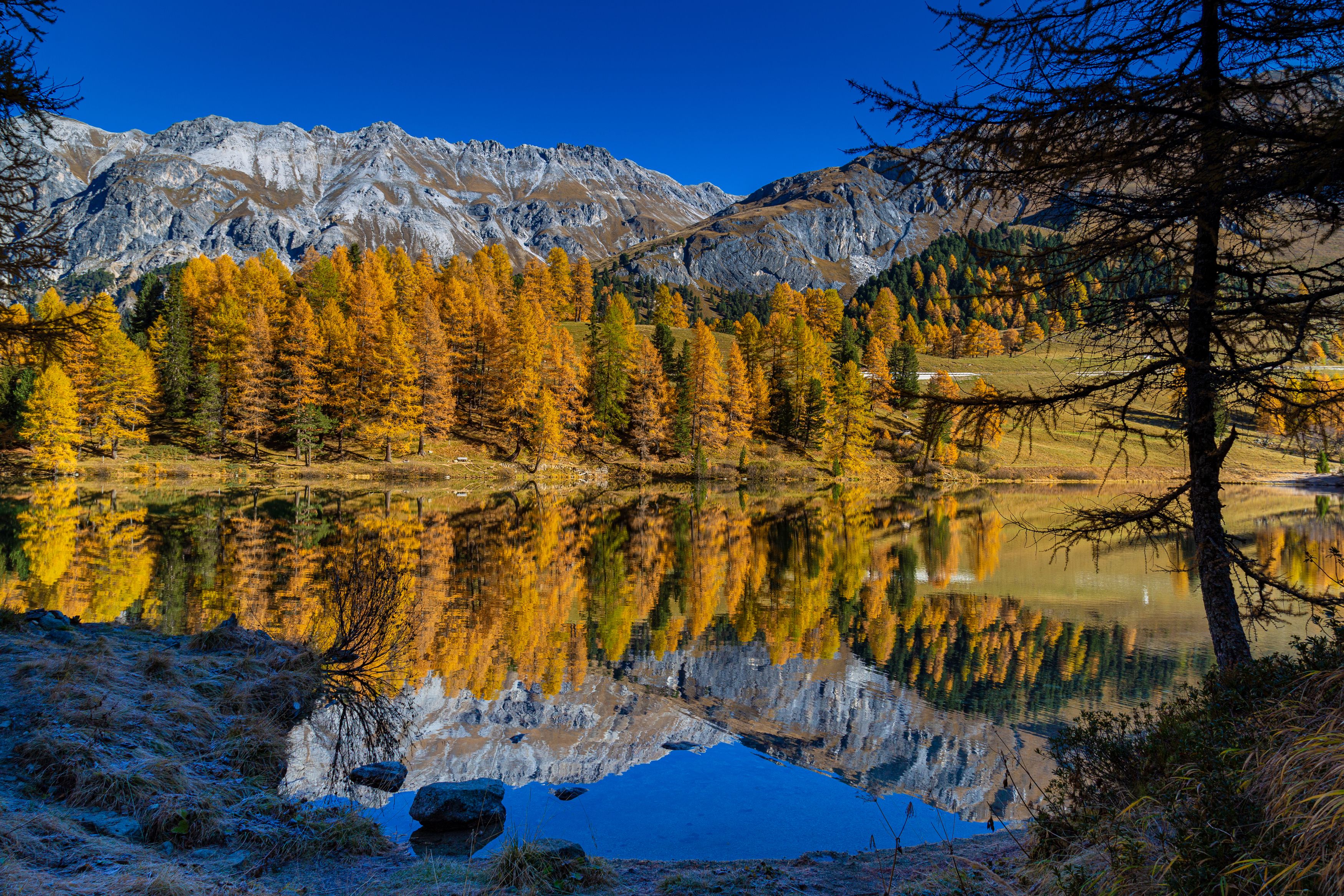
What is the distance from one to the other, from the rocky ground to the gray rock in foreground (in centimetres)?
79

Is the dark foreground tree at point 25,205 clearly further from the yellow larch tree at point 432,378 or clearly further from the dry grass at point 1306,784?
the yellow larch tree at point 432,378

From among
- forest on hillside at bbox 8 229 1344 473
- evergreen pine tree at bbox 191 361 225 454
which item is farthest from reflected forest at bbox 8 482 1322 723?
forest on hillside at bbox 8 229 1344 473

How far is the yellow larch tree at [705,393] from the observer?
56406mm

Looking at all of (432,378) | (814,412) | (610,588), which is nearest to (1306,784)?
(610,588)

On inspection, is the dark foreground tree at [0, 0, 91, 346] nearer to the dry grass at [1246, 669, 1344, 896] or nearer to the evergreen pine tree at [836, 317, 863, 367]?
the dry grass at [1246, 669, 1344, 896]

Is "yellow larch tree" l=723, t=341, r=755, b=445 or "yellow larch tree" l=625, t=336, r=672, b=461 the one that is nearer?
"yellow larch tree" l=625, t=336, r=672, b=461

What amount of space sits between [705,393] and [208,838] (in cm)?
5204

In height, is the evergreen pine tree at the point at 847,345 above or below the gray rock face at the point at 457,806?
above

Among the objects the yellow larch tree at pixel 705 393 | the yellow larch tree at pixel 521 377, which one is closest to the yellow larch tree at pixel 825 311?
the yellow larch tree at pixel 705 393

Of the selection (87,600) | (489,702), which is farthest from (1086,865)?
(87,600)

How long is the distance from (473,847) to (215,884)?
2159 millimetres

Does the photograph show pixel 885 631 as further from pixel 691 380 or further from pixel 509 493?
pixel 691 380

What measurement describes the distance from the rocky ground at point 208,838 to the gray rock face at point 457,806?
1.75 feet

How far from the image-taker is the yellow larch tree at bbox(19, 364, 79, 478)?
41.1 meters
